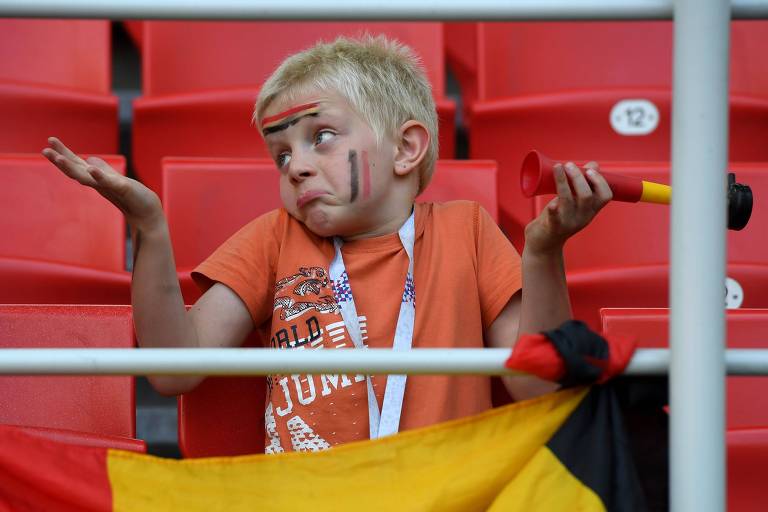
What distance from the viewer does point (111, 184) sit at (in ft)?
4.00

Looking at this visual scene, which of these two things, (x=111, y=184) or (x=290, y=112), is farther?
(x=290, y=112)

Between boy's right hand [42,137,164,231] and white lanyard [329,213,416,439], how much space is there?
0.30 meters

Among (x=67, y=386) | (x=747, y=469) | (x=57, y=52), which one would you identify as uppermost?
(x=57, y=52)

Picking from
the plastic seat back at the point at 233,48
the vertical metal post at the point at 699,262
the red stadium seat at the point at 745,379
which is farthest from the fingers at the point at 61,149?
the plastic seat back at the point at 233,48

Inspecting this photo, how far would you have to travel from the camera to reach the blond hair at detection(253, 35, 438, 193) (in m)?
1.62

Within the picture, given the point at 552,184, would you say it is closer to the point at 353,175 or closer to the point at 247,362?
the point at 247,362

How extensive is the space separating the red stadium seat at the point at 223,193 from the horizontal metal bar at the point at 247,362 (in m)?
0.89

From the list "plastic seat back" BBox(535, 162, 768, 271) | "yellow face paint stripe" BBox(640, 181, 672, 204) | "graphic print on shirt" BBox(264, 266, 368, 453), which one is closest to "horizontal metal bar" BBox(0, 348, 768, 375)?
"yellow face paint stripe" BBox(640, 181, 672, 204)

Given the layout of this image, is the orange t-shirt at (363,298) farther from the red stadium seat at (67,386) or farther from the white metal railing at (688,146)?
the white metal railing at (688,146)

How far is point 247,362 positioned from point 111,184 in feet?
1.06

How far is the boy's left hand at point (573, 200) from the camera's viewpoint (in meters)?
1.16

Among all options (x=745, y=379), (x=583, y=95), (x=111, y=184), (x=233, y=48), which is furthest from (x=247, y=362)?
(x=233, y=48)

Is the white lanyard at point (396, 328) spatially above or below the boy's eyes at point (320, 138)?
below

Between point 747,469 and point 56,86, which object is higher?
point 56,86
